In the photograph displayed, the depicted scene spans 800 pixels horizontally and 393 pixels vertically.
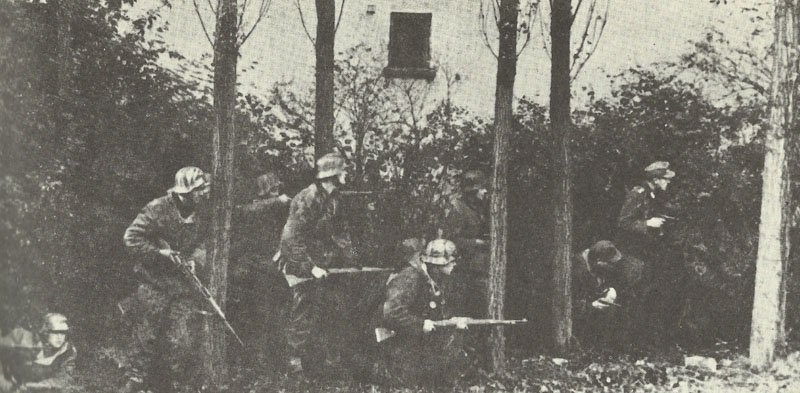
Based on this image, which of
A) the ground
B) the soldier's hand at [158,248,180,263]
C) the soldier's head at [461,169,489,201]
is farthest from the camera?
the soldier's head at [461,169,489,201]

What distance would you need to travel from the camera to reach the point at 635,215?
291 inches

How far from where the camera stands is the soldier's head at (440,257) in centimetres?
638

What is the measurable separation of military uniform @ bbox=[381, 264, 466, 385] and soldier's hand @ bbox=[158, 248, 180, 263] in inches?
55.3

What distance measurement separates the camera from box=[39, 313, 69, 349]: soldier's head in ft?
19.2

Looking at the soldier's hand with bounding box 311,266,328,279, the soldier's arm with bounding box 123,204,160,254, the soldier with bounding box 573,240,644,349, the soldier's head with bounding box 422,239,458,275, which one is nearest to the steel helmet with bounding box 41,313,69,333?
the soldier's arm with bounding box 123,204,160,254

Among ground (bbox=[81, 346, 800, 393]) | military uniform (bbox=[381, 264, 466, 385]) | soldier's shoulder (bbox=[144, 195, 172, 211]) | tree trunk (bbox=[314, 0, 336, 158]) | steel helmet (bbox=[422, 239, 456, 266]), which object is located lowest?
ground (bbox=[81, 346, 800, 393])

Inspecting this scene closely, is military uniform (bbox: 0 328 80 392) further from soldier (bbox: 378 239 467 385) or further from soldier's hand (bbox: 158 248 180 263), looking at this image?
soldier (bbox: 378 239 467 385)

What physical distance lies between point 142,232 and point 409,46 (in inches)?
109

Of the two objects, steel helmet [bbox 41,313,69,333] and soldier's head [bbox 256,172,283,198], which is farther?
soldier's head [bbox 256,172,283,198]

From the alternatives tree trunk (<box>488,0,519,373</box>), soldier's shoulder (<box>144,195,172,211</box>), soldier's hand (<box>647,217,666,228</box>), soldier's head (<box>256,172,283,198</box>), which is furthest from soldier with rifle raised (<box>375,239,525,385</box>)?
soldier's hand (<box>647,217,666,228</box>)

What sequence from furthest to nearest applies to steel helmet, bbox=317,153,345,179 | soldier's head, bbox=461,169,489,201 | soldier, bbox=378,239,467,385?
1. soldier's head, bbox=461,169,489,201
2. steel helmet, bbox=317,153,345,179
3. soldier, bbox=378,239,467,385

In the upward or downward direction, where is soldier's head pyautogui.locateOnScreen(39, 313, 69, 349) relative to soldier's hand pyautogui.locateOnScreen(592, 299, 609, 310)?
downward

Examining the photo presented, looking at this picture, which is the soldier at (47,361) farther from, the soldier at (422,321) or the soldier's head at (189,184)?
the soldier at (422,321)

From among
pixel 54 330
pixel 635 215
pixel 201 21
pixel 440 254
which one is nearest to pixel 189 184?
pixel 201 21
